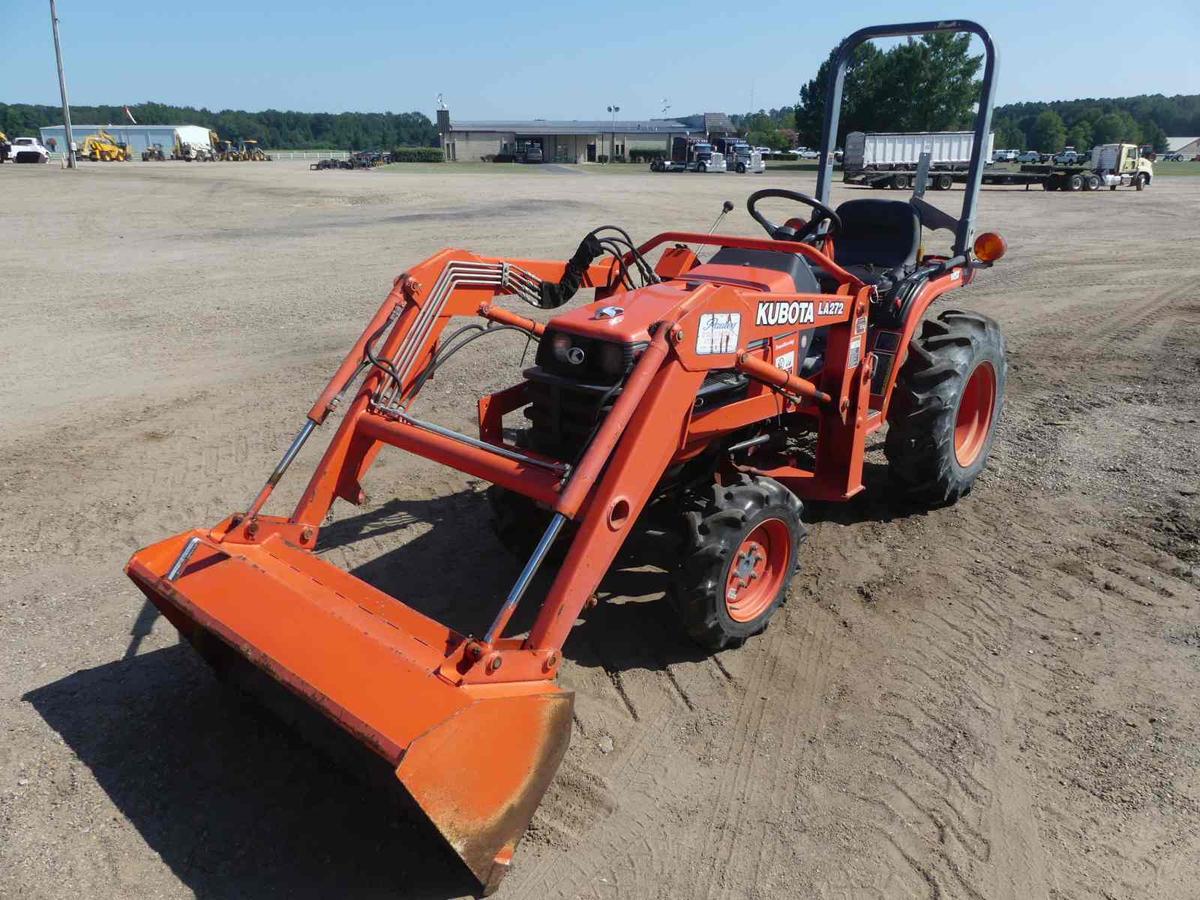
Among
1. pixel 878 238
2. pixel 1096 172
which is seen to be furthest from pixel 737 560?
pixel 1096 172

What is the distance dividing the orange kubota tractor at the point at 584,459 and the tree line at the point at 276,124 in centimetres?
13126

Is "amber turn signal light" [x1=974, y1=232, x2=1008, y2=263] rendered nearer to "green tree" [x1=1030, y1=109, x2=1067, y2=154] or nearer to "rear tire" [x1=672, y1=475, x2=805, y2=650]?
"rear tire" [x1=672, y1=475, x2=805, y2=650]

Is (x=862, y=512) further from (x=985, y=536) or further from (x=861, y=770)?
(x=861, y=770)

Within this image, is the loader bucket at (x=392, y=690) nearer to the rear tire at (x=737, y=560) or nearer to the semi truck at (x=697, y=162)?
the rear tire at (x=737, y=560)

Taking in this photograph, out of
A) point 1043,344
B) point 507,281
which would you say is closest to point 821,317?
point 507,281

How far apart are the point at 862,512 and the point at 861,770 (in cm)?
240

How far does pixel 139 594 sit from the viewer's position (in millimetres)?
4418

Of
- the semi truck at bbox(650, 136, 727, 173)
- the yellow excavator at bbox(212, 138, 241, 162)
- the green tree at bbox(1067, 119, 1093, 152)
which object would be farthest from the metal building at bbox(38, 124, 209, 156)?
the green tree at bbox(1067, 119, 1093, 152)

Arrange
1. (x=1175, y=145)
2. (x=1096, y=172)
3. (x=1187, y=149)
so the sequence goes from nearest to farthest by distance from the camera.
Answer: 1. (x=1096, y=172)
2. (x=1187, y=149)
3. (x=1175, y=145)

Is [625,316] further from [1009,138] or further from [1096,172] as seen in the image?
[1009,138]

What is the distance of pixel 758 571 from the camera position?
162 inches

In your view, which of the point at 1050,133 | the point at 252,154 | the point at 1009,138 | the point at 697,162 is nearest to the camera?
the point at 697,162

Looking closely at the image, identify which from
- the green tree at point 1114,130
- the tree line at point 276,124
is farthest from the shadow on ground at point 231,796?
the tree line at point 276,124

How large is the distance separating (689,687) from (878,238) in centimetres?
353
